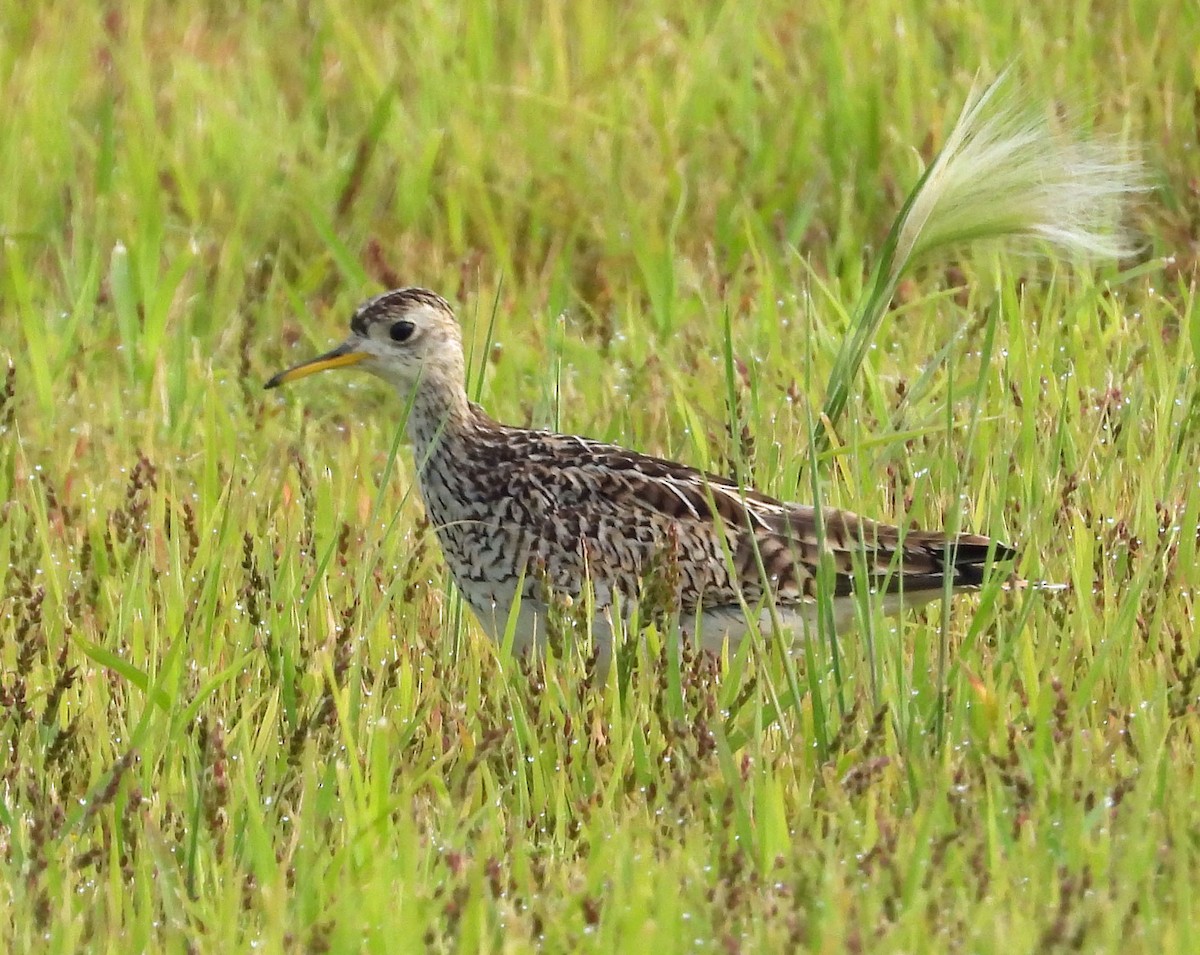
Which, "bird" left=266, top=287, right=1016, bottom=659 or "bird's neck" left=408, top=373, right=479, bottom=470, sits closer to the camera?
"bird" left=266, top=287, right=1016, bottom=659

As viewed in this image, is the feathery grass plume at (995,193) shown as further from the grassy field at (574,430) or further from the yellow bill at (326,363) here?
the yellow bill at (326,363)

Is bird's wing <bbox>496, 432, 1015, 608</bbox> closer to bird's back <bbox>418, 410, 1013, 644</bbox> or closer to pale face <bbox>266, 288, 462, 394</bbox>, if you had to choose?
bird's back <bbox>418, 410, 1013, 644</bbox>

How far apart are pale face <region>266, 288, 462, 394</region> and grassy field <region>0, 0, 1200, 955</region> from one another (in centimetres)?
33

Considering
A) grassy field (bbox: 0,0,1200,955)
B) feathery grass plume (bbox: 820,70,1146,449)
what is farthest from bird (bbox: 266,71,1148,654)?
grassy field (bbox: 0,0,1200,955)

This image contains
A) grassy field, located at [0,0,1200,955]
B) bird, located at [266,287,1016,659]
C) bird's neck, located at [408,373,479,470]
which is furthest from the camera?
bird's neck, located at [408,373,479,470]

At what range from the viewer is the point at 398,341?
6.33 m

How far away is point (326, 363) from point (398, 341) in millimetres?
213

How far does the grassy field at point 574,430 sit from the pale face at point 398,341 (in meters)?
0.33

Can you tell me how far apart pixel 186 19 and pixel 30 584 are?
503 centimetres

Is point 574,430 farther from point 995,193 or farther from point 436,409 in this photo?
point 995,193

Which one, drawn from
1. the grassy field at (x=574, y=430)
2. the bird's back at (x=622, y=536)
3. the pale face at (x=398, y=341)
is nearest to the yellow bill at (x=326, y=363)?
the pale face at (x=398, y=341)

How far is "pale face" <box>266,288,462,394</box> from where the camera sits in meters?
6.30

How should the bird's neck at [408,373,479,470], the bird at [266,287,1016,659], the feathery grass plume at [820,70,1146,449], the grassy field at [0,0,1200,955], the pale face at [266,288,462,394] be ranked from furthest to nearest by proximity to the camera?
the pale face at [266,288,462,394]
the bird's neck at [408,373,479,470]
the bird at [266,287,1016,659]
the feathery grass plume at [820,70,1146,449]
the grassy field at [0,0,1200,955]

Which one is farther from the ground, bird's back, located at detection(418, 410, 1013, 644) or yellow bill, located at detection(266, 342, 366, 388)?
yellow bill, located at detection(266, 342, 366, 388)
